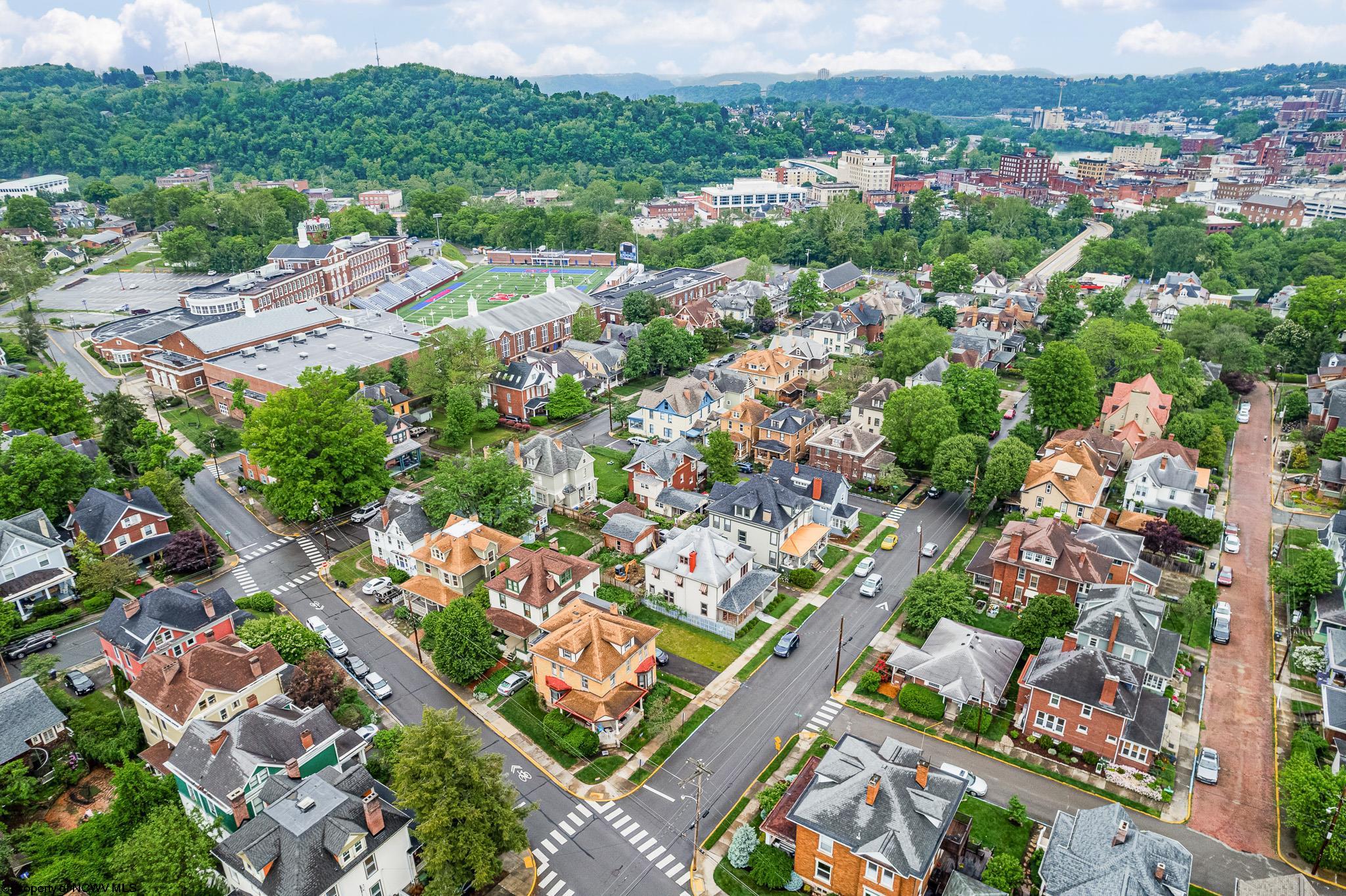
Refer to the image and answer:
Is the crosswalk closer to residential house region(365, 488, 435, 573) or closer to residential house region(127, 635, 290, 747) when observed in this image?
residential house region(127, 635, 290, 747)

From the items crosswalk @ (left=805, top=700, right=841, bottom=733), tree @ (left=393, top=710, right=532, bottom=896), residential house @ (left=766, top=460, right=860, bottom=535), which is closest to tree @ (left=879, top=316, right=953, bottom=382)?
residential house @ (left=766, top=460, right=860, bottom=535)

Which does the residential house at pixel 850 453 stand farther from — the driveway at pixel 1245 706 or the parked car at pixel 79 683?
the parked car at pixel 79 683

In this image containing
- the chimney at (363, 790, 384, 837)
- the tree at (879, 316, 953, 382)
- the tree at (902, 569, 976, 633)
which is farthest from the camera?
the tree at (879, 316, 953, 382)

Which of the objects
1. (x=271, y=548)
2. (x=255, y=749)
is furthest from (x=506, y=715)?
(x=271, y=548)

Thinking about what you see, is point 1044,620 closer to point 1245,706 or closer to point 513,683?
point 1245,706

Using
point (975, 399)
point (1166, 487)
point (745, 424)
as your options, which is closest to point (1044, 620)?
point (1166, 487)

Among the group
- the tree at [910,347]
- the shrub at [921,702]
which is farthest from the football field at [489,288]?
the shrub at [921,702]

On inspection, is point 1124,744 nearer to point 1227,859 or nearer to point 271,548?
point 1227,859
